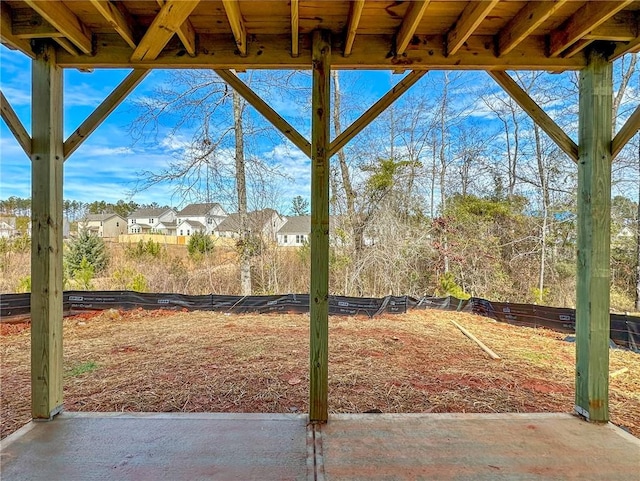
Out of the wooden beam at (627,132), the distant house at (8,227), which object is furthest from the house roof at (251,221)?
the wooden beam at (627,132)

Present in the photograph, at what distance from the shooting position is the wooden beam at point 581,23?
1560 millimetres

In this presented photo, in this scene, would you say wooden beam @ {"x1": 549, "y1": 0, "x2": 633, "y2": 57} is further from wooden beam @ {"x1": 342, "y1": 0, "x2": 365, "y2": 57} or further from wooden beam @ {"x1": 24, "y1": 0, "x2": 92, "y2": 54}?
wooden beam @ {"x1": 24, "y1": 0, "x2": 92, "y2": 54}

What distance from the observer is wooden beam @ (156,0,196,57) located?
177 cm

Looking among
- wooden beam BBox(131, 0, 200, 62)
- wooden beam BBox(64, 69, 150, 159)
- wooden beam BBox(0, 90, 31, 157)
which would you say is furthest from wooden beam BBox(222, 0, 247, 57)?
wooden beam BBox(0, 90, 31, 157)

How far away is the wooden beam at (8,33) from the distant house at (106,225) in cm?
584

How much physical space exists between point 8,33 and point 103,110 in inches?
20.9

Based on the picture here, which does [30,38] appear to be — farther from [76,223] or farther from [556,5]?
[76,223]

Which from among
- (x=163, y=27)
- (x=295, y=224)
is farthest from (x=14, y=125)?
(x=295, y=224)

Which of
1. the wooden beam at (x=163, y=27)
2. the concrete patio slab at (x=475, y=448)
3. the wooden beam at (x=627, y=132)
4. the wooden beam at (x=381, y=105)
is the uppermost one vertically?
the wooden beam at (x=163, y=27)

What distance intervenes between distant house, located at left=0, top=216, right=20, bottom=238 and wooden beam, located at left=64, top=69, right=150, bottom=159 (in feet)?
18.4

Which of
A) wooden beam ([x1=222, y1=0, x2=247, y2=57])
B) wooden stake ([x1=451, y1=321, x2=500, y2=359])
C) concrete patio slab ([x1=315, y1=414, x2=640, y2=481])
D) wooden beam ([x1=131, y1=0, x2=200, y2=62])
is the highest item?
wooden beam ([x1=222, y1=0, x2=247, y2=57])

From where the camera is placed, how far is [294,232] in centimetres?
684

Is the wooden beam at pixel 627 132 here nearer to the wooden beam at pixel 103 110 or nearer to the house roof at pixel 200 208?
the wooden beam at pixel 103 110

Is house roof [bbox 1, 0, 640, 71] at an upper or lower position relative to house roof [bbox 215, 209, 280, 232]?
upper
